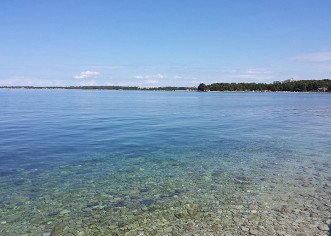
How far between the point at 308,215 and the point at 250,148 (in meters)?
11.0

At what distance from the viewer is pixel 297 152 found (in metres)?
19.0

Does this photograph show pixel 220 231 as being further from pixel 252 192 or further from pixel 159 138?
pixel 159 138

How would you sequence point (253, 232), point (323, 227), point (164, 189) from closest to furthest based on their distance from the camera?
point (253, 232) → point (323, 227) → point (164, 189)

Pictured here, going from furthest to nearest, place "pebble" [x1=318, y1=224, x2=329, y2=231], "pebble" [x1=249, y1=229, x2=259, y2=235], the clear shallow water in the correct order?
the clear shallow water, "pebble" [x1=318, y1=224, x2=329, y2=231], "pebble" [x1=249, y1=229, x2=259, y2=235]

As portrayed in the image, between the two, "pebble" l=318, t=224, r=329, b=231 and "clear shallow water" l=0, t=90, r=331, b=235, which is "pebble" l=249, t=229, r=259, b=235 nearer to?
"clear shallow water" l=0, t=90, r=331, b=235

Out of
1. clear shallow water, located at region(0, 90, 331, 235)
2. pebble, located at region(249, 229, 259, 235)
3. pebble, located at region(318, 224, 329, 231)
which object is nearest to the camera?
pebble, located at region(249, 229, 259, 235)

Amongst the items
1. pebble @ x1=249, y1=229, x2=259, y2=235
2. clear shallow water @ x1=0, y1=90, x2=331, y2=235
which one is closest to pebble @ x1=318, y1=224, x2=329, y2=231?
clear shallow water @ x1=0, y1=90, x2=331, y2=235

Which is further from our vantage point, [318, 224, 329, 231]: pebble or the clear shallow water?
the clear shallow water

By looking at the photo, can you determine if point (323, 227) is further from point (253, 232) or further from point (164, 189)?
point (164, 189)

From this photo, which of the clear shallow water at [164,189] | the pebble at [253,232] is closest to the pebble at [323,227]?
the clear shallow water at [164,189]

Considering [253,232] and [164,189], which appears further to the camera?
[164,189]

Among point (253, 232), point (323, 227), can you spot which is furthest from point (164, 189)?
point (323, 227)

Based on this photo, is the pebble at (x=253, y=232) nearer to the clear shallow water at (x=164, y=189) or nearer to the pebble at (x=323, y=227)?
the clear shallow water at (x=164, y=189)

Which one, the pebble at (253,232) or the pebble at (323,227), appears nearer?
the pebble at (253,232)
